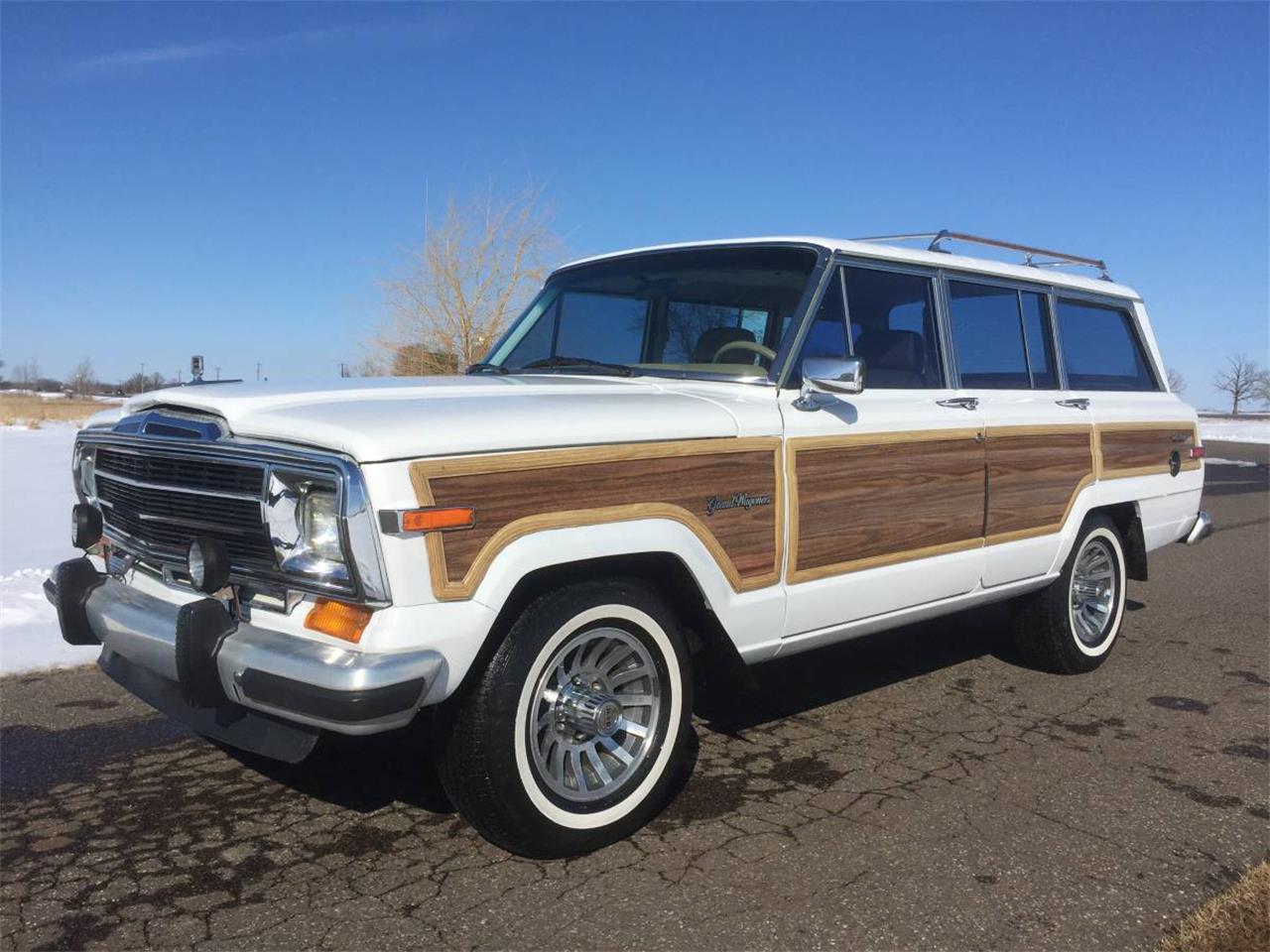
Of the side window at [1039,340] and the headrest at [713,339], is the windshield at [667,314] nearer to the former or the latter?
the headrest at [713,339]

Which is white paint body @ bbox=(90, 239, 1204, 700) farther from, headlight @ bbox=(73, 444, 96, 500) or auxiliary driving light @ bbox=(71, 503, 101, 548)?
auxiliary driving light @ bbox=(71, 503, 101, 548)

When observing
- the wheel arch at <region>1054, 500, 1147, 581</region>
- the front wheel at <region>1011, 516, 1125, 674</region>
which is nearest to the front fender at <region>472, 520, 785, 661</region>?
the front wheel at <region>1011, 516, 1125, 674</region>

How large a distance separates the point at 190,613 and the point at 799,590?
83.0 inches

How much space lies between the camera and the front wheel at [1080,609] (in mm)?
5539

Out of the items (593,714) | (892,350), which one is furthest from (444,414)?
(892,350)

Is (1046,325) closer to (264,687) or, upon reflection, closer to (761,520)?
(761,520)

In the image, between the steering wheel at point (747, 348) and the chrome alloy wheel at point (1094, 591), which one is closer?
the steering wheel at point (747, 348)

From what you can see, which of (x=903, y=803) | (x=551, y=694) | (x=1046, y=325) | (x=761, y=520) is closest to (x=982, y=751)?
(x=903, y=803)

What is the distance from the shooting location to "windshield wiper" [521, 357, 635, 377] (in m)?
4.49

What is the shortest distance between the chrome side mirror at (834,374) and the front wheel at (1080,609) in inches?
89.9

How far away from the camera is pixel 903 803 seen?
3.84 m

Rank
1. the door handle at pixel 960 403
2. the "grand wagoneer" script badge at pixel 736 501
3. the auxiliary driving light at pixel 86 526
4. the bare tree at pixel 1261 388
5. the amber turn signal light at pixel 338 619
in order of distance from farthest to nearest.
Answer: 1. the bare tree at pixel 1261 388
2. the door handle at pixel 960 403
3. the auxiliary driving light at pixel 86 526
4. the "grand wagoneer" script badge at pixel 736 501
5. the amber turn signal light at pixel 338 619

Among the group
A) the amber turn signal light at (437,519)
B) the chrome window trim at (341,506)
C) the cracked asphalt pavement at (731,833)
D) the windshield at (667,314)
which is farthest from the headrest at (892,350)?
the chrome window trim at (341,506)

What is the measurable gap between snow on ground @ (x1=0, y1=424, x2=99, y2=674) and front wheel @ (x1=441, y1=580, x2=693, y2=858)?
3.61 meters
